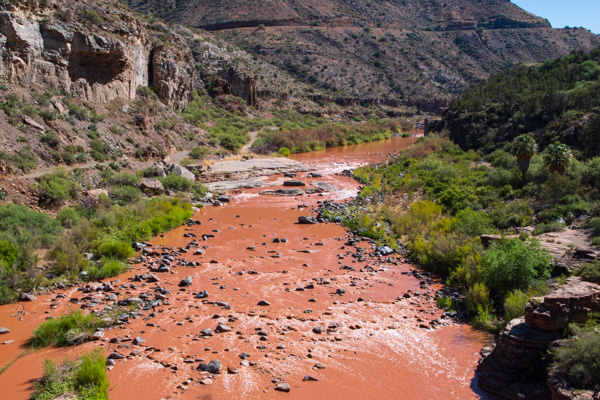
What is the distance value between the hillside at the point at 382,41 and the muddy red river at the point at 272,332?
217 feet

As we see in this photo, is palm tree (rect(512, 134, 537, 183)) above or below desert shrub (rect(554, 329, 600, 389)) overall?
above

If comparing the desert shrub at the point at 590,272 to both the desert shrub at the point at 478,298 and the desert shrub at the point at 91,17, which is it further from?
the desert shrub at the point at 91,17

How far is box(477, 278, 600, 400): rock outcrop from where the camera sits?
909cm

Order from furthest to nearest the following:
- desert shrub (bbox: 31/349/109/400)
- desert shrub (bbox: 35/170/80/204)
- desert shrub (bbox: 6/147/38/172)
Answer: desert shrub (bbox: 6/147/38/172), desert shrub (bbox: 35/170/80/204), desert shrub (bbox: 31/349/109/400)

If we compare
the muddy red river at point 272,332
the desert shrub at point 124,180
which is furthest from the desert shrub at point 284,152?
the muddy red river at point 272,332

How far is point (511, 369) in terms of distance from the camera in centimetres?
938

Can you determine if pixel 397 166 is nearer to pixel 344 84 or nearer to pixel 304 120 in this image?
pixel 304 120

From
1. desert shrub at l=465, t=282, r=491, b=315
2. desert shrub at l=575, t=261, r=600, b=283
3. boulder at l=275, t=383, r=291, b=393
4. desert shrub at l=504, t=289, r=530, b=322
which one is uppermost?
desert shrub at l=575, t=261, r=600, b=283

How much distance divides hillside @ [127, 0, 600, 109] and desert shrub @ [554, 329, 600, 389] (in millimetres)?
73492

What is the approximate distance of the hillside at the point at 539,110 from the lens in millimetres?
27969

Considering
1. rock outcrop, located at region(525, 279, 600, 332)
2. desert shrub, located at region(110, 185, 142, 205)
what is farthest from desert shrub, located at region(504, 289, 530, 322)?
desert shrub, located at region(110, 185, 142, 205)

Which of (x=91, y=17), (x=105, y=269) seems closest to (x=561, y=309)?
(x=105, y=269)

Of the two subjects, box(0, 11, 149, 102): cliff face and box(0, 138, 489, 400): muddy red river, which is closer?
box(0, 138, 489, 400): muddy red river

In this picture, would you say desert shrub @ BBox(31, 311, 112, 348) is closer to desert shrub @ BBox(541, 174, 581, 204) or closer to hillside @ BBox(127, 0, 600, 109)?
desert shrub @ BBox(541, 174, 581, 204)
